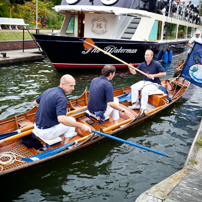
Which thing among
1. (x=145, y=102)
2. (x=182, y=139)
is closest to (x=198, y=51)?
(x=145, y=102)

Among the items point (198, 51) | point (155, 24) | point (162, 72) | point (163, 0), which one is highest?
point (163, 0)

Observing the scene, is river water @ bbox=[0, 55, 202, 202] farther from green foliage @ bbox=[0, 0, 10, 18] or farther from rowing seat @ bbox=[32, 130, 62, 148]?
green foliage @ bbox=[0, 0, 10, 18]

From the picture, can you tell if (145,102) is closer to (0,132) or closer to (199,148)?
(199,148)

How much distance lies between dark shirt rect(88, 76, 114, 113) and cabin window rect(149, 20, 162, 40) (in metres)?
10.9

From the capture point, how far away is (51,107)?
4.27 metres

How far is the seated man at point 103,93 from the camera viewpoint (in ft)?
17.7

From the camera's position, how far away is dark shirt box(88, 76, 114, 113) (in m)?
5.39

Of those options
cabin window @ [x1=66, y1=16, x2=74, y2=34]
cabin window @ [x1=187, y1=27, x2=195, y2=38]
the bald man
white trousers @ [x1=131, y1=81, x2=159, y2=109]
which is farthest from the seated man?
cabin window @ [x1=187, y1=27, x2=195, y2=38]

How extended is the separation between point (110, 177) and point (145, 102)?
3.34 m

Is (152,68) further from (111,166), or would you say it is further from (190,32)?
(190,32)

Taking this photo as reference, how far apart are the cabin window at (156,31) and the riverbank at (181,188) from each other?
12515 millimetres

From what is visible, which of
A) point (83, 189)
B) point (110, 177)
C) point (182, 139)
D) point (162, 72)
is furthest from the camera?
point (162, 72)

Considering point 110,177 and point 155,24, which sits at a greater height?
point 155,24

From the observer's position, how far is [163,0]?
1580 cm
